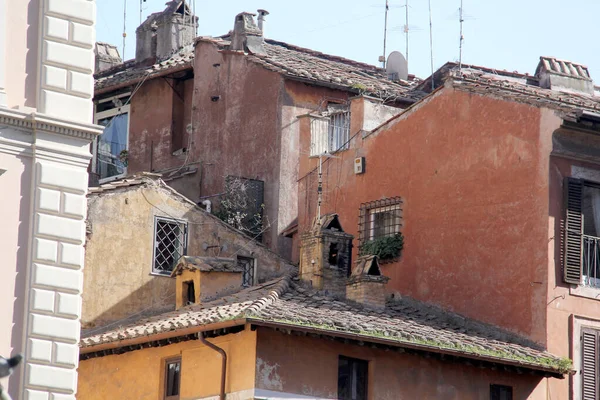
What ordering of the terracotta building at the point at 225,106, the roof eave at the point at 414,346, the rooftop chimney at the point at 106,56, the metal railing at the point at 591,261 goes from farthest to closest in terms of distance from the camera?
the rooftop chimney at the point at 106,56 < the terracotta building at the point at 225,106 < the metal railing at the point at 591,261 < the roof eave at the point at 414,346

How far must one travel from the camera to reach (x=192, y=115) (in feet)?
118

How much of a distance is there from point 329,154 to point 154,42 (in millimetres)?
9254

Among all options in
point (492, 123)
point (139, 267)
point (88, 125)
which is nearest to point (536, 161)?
point (492, 123)

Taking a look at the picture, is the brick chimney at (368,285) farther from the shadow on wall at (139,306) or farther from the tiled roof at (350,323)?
the shadow on wall at (139,306)

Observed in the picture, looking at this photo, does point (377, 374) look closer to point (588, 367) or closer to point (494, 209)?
point (588, 367)

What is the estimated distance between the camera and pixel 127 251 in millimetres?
28672

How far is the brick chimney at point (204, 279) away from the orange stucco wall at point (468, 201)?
9.92 feet

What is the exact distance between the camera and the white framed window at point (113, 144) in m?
37.4

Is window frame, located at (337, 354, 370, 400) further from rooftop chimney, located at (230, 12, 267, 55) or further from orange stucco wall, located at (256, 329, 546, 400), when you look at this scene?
rooftop chimney, located at (230, 12, 267, 55)

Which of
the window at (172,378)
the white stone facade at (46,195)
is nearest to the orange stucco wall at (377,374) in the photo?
the window at (172,378)

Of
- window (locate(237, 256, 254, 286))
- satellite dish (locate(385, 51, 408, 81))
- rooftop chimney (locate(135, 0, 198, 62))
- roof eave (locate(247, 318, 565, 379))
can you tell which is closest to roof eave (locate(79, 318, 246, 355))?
roof eave (locate(247, 318, 565, 379))

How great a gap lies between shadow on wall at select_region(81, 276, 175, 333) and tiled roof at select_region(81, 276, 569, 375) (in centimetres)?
82

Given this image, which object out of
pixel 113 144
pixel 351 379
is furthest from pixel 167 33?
pixel 351 379

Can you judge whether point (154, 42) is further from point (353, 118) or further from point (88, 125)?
point (88, 125)
